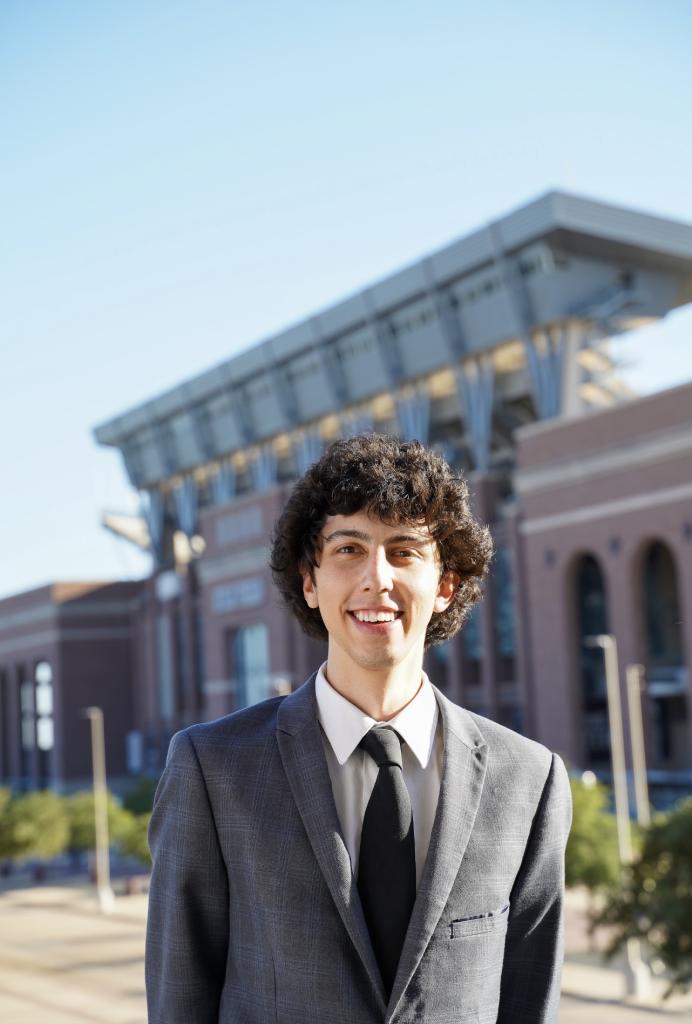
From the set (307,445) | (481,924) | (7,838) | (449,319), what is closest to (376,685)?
(481,924)

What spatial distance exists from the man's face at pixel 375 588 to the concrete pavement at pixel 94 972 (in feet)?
69.3

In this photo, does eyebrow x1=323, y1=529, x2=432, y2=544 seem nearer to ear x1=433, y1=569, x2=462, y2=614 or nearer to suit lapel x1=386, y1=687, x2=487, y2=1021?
ear x1=433, y1=569, x2=462, y2=614

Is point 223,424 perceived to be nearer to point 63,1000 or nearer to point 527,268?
point 527,268

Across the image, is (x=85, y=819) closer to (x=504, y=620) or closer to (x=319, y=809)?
(x=504, y=620)

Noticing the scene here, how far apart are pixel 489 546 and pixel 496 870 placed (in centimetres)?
84

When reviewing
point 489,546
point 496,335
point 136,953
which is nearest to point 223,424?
point 496,335

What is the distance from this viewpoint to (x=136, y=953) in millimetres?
36000

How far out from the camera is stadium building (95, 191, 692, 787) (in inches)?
1805

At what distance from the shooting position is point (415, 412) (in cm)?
6153

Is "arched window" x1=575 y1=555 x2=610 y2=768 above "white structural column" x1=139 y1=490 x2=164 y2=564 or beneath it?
beneath

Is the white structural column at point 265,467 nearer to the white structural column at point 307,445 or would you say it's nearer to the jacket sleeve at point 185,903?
the white structural column at point 307,445

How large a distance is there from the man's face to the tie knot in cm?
15

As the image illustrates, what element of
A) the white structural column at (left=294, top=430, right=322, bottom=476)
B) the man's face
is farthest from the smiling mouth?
the white structural column at (left=294, top=430, right=322, bottom=476)

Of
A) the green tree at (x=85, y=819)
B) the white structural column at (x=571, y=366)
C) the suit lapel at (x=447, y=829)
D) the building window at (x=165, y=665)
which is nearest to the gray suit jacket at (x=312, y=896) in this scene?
the suit lapel at (x=447, y=829)
